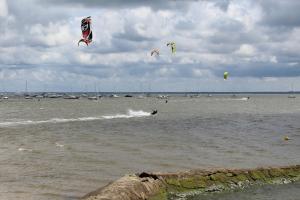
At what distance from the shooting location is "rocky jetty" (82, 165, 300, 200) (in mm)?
15746

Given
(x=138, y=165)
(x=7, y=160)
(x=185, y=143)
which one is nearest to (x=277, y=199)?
(x=138, y=165)

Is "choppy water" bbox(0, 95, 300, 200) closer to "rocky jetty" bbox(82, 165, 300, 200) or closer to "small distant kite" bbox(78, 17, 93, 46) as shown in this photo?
"rocky jetty" bbox(82, 165, 300, 200)

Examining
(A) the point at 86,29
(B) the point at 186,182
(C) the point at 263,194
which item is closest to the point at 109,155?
(A) the point at 86,29

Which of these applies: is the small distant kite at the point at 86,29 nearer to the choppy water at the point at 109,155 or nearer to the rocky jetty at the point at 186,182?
the choppy water at the point at 109,155

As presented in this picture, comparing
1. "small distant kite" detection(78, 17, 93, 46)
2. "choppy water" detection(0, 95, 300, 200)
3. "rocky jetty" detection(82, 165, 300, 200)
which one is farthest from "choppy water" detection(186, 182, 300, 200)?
"small distant kite" detection(78, 17, 93, 46)

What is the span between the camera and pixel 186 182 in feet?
61.8

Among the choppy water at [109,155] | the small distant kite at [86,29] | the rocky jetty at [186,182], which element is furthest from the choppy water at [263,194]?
the small distant kite at [86,29]

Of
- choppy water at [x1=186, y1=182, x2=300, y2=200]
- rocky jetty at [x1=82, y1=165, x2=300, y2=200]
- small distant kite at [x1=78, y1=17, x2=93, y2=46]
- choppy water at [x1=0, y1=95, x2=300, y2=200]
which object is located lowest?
choppy water at [x1=0, y1=95, x2=300, y2=200]

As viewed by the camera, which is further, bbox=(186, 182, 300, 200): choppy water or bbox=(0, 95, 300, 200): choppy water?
bbox=(0, 95, 300, 200): choppy water

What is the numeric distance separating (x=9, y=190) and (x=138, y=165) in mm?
8771

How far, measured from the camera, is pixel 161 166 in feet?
90.2

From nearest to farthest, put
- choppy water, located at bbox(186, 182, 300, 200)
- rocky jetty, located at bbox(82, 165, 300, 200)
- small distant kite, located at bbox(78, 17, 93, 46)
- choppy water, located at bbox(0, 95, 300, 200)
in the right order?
rocky jetty, located at bbox(82, 165, 300, 200), choppy water, located at bbox(186, 182, 300, 200), choppy water, located at bbox(0, 95, 300, 200), small distant kite, located at bbox(78, 17, 93, 46)

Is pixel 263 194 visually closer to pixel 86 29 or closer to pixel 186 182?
pixel 186 182

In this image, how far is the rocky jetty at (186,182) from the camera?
15746 millimetres
